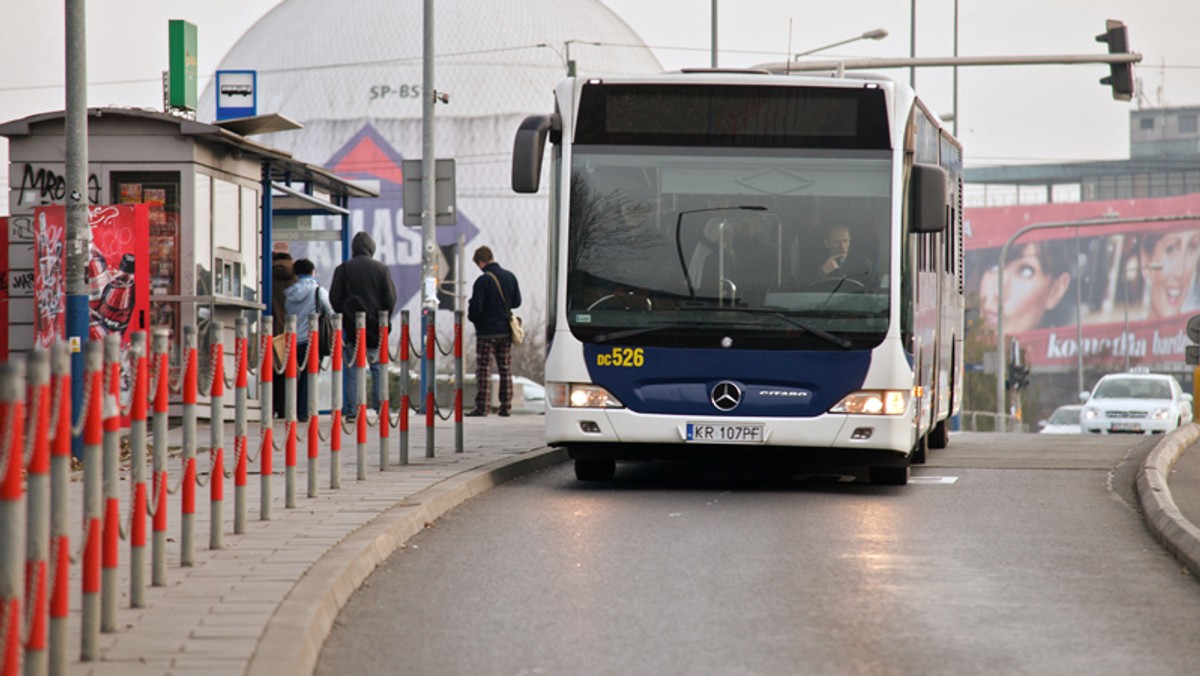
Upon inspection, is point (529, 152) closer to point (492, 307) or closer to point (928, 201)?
point (928, 201)

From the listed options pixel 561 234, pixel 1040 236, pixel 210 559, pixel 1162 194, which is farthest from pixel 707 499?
pixel 1162 194

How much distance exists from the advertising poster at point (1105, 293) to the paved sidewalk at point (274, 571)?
332ft

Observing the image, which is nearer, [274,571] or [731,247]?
[274,571]

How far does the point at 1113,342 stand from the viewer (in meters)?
113

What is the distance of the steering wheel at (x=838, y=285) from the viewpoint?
13.1 meters

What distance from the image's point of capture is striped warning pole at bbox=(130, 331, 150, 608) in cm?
714

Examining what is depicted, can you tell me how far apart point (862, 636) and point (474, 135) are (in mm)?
64194

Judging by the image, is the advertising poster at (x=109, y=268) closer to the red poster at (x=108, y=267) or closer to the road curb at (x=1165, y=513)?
the red poster at (x=108, y=267)

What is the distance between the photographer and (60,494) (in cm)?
574

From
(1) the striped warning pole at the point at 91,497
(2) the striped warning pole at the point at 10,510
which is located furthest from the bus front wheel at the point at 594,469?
(2) the striped warning pole at the point at 10,510

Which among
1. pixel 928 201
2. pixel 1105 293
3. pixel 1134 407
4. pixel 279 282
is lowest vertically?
pixel 1134 407

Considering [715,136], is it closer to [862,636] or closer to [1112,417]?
[862,636]

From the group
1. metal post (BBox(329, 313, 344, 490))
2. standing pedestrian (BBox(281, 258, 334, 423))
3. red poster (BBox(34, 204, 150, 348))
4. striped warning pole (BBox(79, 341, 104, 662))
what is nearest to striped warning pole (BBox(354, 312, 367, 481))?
metal post (BBox(329, 313, 344, 490))

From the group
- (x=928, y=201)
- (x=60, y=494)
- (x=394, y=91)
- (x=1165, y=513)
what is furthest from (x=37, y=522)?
(x=394, y=91)
